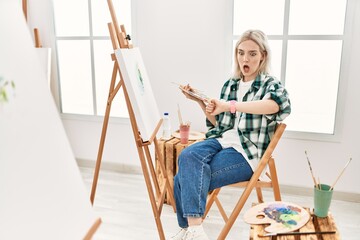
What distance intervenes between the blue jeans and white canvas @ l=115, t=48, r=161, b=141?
0.25m

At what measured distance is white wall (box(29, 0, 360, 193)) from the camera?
2449mm

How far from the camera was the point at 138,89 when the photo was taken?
6.15 feet

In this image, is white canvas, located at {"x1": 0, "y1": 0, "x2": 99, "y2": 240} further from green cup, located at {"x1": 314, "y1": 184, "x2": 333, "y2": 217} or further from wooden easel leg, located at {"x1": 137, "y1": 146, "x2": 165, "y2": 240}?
green cup, located at {"x1": 314, "y1": 184, "x2": 333, "y2": 217}

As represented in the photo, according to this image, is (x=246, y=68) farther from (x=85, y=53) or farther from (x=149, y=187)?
(x=85, y=53)

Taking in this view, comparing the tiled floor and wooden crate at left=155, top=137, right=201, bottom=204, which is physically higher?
wooden crate at left=155, top=137, right=201, bottom=204

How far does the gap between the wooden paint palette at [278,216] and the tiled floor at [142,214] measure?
58 centimetres

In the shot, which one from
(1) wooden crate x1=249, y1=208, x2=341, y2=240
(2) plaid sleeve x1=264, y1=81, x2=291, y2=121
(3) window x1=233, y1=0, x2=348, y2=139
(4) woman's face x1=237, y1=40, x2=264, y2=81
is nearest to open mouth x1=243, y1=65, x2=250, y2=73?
(4) woman's face x1=237, y1=40, x2=264, y2=81

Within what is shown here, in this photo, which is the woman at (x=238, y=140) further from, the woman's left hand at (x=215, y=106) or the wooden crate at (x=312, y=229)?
the wooden crate at (x=312, y=229)

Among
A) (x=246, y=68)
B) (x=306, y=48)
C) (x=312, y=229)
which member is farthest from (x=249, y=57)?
(x=312, y=229)

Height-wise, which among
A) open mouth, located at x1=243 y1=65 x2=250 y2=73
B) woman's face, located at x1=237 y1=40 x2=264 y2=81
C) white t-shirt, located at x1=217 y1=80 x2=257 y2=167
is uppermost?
woman's face, located at x1=237 y1=40 x2=264 y2=81

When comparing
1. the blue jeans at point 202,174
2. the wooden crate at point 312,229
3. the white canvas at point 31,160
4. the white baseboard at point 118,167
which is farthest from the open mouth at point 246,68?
the white baseboard at point 118,167

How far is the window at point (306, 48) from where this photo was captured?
2387mm

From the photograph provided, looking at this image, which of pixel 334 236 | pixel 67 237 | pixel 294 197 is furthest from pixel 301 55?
pixel 67 237

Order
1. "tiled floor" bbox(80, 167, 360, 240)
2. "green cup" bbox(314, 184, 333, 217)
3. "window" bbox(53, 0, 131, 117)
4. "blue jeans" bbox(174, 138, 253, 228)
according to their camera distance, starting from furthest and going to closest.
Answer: "window" bbox(53, 0, 131, 117) < "tiled floor" bbox(80, 167, 360, 240) < "blue jeans" bbox(174, 138, 253, 228) < "green cup" bbox(314, 184, 333, 217)
